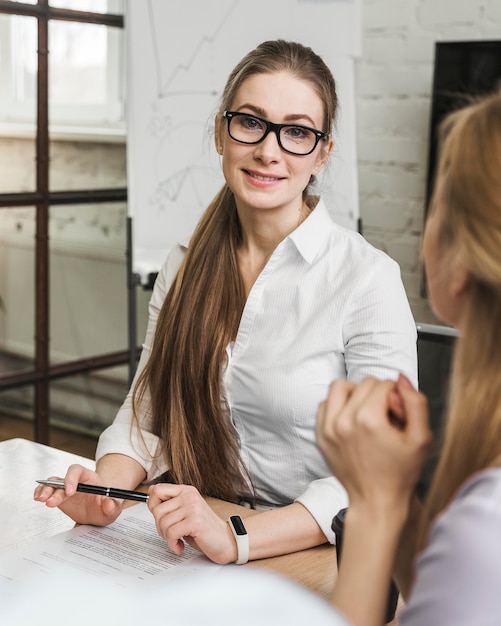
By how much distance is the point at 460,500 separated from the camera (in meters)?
0.60

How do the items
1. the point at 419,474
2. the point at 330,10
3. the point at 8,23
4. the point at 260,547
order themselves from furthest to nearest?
the point at 330,10 < the point at 8,23 < the point at 260,547 < the point at 419,474

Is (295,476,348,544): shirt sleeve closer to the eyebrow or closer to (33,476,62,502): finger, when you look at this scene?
(33,476,62,502): finger

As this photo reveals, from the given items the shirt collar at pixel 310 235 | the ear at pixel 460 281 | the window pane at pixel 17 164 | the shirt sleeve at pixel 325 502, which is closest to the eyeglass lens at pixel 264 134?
the shirt collar at pixel 310 235

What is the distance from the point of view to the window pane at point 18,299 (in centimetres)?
251

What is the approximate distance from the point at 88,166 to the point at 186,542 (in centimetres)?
182

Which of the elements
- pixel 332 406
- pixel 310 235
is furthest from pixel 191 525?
pixel 310 235

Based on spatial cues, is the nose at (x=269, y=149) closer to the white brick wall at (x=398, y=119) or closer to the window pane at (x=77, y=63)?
the window pane at (x=77, y=63)

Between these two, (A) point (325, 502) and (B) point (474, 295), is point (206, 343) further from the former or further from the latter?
(B) point (474, 295)

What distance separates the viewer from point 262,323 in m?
1.38

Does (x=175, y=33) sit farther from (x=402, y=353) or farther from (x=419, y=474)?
(x=419, y=474)

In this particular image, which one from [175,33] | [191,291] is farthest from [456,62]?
[191,291]

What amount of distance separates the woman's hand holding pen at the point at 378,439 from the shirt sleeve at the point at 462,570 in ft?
0.48

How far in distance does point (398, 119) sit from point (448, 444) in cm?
228

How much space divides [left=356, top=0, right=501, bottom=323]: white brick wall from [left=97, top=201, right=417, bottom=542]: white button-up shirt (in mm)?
1411
